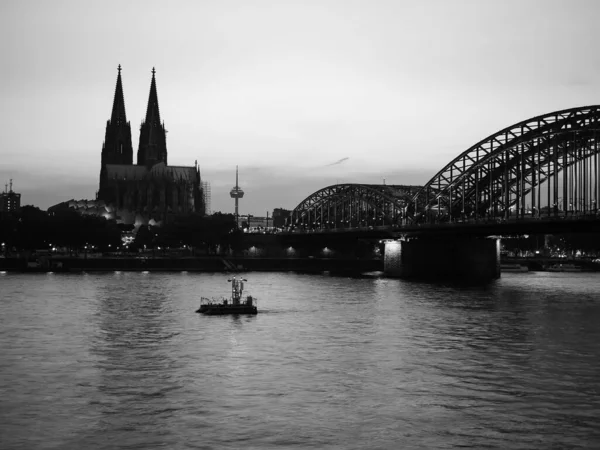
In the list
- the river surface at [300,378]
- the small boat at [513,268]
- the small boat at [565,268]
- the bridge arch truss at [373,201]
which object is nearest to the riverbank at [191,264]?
the bridge arch truss at [373,201]

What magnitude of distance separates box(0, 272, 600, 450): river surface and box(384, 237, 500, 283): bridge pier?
52.5m

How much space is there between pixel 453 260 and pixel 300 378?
92781 millimetres

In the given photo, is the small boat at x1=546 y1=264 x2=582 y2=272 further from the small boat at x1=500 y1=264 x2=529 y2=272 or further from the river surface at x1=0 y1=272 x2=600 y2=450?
the river surface at x1=0 y1=272 x2=600 y2=450

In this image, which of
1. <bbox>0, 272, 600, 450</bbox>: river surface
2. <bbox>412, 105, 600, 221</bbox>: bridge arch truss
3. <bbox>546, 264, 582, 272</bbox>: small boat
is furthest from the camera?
<bbox>546, 264, 582, 272</bbox>: small boat

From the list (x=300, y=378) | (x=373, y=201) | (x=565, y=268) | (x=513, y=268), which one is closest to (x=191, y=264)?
(x=373, y=201)

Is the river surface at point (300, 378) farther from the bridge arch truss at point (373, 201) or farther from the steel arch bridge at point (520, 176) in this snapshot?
the bridge arch truss at point (373, 201)

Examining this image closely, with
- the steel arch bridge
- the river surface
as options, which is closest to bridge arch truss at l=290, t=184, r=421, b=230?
the steel arch bridge

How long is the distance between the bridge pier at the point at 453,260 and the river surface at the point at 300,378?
52547 mm

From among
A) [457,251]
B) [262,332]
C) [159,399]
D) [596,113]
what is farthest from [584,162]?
[159,399]

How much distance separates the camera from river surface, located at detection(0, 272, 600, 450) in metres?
29.7

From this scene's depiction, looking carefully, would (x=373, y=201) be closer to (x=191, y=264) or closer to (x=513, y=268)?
(x=513, y=268)

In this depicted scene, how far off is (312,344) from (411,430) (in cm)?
2233

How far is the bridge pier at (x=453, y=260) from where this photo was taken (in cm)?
12962

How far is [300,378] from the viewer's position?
3997cm
